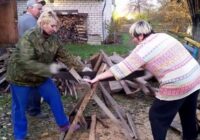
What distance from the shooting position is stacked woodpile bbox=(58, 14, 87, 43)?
17.6m

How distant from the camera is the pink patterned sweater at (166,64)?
344 centimetres

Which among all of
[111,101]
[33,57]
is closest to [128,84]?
[111,101]

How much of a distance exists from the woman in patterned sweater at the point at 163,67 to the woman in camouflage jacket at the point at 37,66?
79 centimetres

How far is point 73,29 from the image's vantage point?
1759 centimetres

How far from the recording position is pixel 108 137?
15.7ft

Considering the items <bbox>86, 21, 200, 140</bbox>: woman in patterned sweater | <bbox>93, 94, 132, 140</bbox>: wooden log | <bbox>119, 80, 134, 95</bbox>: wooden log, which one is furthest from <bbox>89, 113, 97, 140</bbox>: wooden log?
<bbox>119, 80, 134, 95</bbox>: wooden log

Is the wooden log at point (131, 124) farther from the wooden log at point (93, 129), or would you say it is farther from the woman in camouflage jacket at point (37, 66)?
the woman in camouflage jacket at point (37, 66)

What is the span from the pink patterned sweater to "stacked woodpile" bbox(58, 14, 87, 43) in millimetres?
14251

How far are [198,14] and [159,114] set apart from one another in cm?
444

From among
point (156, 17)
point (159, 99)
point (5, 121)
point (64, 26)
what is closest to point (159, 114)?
point (159, 99)

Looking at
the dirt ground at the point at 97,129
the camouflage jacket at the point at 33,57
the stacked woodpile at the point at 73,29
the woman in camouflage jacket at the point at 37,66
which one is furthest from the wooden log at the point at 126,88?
the stacked woodpile at the point at 73,29

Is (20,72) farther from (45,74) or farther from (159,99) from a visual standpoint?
(159,99)

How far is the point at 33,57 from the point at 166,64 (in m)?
1.55

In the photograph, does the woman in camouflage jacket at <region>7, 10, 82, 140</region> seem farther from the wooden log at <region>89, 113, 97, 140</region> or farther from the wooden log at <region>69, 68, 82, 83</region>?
the wooden log at <region>89, 113, 97, 140</region>
